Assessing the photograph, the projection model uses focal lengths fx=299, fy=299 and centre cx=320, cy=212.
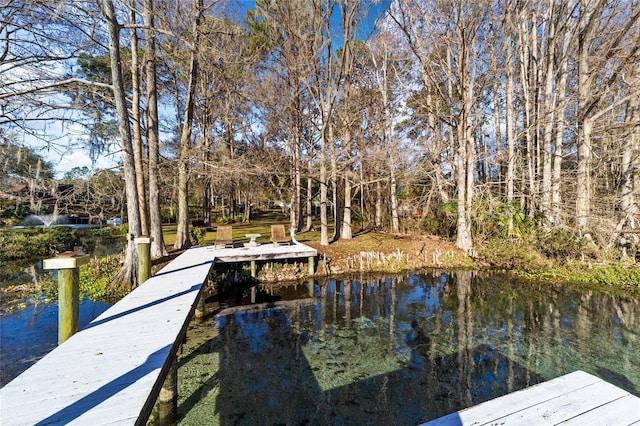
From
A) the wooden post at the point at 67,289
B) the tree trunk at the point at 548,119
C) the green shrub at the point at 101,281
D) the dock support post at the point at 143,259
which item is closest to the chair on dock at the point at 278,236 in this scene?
the green shrub at the point at 101,281

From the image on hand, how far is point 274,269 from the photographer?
9.88m

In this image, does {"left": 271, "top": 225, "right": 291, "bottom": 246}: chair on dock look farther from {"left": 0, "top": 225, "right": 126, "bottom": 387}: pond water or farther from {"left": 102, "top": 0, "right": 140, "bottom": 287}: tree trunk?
{"left": 0, "top": 225, "right": 126, "bottom": 387}: pond water

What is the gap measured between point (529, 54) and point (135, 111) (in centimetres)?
1818

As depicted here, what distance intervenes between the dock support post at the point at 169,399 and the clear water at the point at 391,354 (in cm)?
14

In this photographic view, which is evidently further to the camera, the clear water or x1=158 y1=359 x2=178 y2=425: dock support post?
the clear water

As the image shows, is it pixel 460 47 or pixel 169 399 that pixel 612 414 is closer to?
pixel 169 399

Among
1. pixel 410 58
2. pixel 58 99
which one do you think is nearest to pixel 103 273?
pixel 58 99

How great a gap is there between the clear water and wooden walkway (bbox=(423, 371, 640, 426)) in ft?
5.32

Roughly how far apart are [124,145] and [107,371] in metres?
7.06

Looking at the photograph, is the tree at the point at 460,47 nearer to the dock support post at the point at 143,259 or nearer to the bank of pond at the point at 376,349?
the bank of pond at the point at 376,349

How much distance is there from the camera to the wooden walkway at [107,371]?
2033mm

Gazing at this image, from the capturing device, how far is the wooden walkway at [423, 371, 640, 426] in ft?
6.73

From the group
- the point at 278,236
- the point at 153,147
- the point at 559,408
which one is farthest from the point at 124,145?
the point at 559,408

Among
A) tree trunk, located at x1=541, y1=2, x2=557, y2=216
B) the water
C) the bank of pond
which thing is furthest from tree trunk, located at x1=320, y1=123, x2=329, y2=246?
tree trunk, located at x1=541, y1=2, x2=557, y2=216
